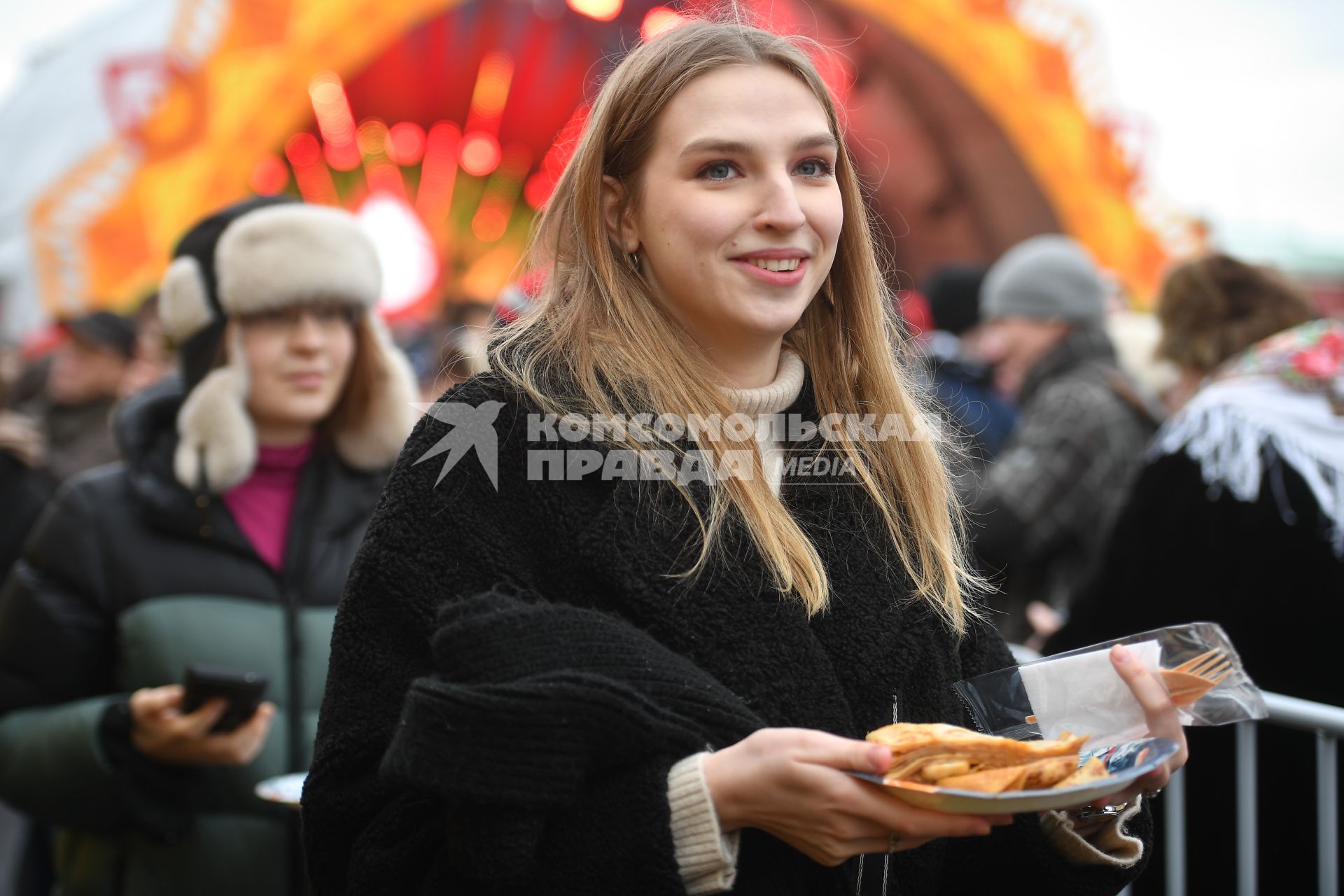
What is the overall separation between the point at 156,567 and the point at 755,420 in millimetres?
1381

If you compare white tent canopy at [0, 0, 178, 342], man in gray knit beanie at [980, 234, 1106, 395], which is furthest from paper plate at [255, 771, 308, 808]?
white tent canopy at [0, 0, 178, 342]

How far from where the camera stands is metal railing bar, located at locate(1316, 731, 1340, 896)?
2.41m

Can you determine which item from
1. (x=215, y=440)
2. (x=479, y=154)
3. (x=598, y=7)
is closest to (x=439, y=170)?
(x=479, y=154)

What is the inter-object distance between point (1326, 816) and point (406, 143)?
17.6 metres

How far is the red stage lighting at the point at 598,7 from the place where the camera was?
14.0 m

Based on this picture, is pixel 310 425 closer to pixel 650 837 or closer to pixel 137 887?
pixel 137 887

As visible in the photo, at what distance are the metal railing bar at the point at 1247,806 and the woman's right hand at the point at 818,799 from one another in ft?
4.94

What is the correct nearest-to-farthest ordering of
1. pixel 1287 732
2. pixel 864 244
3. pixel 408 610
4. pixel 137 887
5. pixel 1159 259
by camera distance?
pixel 408 610, pixel 864 244, pixel 137 887, pixel 1287 732, pixel 1159 259

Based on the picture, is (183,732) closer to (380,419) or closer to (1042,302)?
(380,419)

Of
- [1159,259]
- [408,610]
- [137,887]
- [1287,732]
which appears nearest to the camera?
[408,610]

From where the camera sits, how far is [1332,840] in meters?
2.49

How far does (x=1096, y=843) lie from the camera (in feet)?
5.57

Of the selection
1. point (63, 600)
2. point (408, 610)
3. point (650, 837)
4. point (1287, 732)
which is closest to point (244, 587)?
point (63, 600)

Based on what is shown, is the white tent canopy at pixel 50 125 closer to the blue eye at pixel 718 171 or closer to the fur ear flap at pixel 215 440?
the fur ear flap at pixel 215 440
